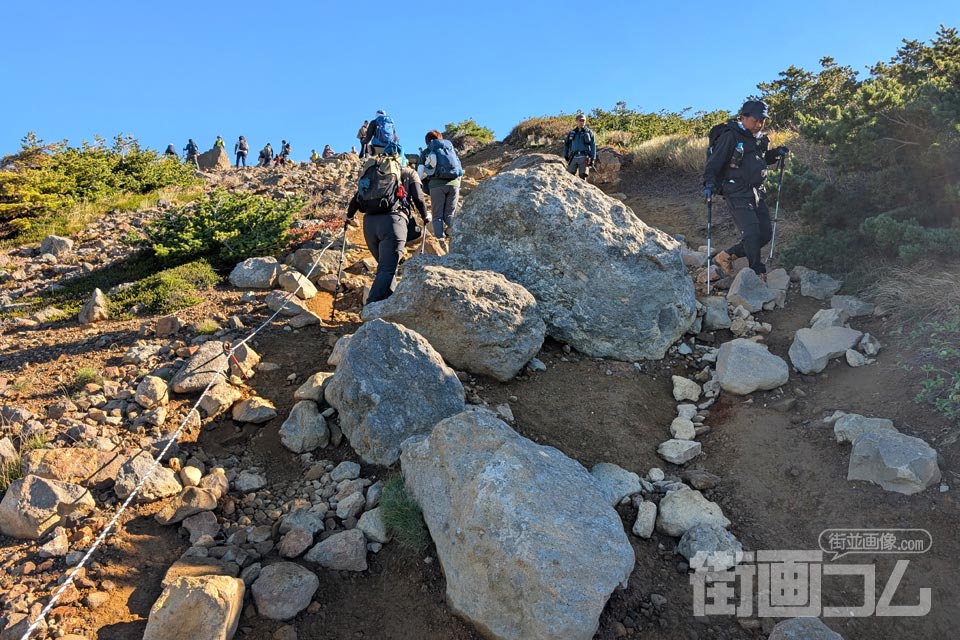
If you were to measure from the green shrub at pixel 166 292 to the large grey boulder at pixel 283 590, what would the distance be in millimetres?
4979

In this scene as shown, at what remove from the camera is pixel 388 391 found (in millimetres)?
4961

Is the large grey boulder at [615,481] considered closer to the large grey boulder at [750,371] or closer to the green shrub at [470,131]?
the large grey boulder at [750,371]

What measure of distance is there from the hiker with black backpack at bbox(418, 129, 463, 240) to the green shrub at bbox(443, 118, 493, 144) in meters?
19.6

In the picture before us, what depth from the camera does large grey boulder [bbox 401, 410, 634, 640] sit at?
325cm

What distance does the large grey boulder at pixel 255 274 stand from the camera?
826cm

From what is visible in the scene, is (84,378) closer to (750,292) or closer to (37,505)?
(37,505)

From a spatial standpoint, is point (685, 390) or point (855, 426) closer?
point (855, 426)

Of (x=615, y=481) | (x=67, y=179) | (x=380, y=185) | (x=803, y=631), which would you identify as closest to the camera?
(x=803, y=631)

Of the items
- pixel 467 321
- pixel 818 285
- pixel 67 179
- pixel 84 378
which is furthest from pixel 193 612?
pixel 67 179

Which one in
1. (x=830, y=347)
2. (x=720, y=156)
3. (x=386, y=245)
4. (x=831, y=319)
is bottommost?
(x=830, y=347)

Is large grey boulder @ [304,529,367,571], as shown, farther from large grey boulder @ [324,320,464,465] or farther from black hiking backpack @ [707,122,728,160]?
black hiking backpack @ [707,122,728,160]

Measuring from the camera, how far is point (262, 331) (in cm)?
687

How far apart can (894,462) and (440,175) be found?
283 inches

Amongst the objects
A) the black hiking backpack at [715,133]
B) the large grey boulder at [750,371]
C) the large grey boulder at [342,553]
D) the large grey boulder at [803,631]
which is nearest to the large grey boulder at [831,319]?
the large grey boulder at [750,371]
